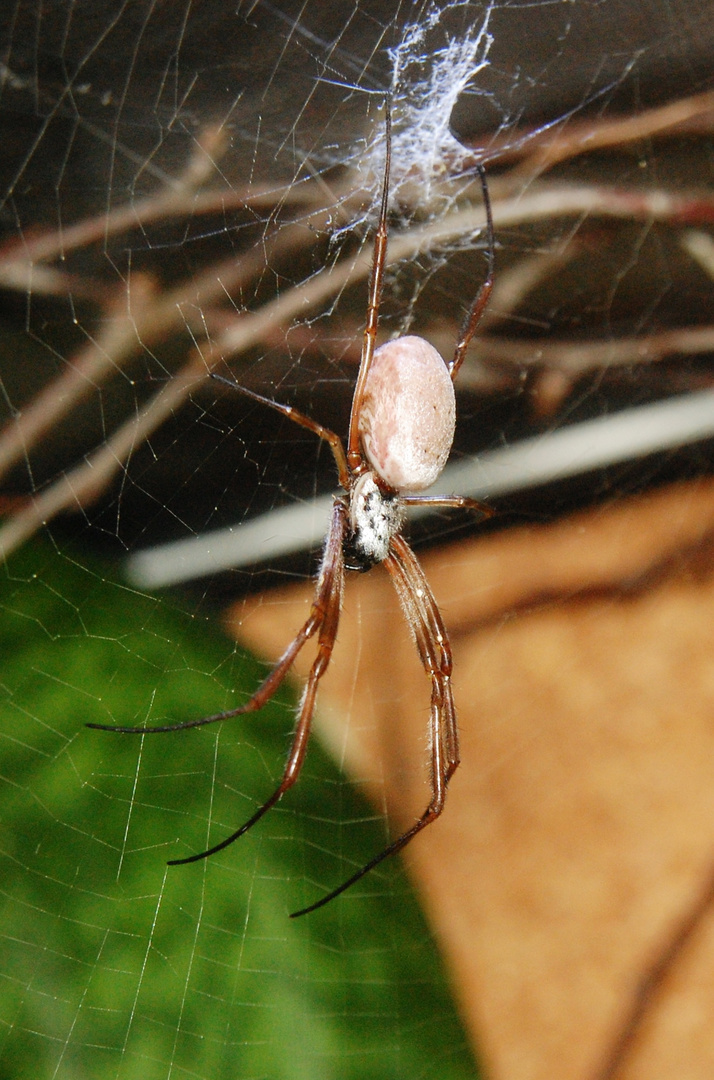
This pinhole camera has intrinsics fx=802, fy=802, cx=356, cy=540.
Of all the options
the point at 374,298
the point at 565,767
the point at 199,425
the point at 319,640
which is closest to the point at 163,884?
the point at 319,640

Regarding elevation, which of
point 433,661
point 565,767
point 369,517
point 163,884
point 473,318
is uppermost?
point 473,318

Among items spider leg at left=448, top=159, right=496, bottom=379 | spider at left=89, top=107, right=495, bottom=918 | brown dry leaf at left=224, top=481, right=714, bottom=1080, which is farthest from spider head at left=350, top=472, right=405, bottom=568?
brown dry leaf at left=224, top=481, right=714, bottom=1080

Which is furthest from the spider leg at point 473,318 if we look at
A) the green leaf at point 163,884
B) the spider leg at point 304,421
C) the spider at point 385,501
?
the green leaf at point 163,884

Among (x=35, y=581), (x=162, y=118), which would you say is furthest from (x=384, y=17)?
(x=35, y=581)

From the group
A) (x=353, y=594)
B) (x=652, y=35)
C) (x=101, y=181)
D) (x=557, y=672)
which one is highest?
(x=652, y=35)

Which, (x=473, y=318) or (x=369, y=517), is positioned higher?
(x=473, y=318)

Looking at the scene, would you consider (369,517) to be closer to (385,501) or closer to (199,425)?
(385,501)

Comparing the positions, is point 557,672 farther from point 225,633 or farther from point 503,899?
point 225,633
